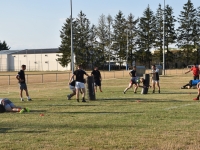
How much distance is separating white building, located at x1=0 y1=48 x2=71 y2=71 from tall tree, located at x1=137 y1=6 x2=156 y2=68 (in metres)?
19.7

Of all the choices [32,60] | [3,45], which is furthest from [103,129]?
[3,45]

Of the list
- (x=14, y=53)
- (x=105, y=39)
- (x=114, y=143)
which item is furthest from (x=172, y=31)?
(x=114, y=143)

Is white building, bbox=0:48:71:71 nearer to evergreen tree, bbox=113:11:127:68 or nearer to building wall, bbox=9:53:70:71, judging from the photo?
building wall, bbox=9:53:70:71

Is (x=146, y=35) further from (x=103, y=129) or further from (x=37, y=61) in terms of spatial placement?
(x=103, y=129)

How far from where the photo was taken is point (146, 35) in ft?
299

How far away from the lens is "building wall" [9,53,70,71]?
99.8 metres

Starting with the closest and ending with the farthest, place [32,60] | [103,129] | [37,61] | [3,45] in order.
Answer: [103,129] → [37,61] → [32,60] → [3,45]

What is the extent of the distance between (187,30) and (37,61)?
4091cm

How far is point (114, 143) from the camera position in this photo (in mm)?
7789

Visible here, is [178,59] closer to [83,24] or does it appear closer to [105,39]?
[105,39]

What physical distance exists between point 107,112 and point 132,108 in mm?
1418

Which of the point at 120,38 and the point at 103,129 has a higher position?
the point at 120,38

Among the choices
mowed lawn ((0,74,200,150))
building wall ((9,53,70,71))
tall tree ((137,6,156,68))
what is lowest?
mowed lawn ((0,74,200,150))

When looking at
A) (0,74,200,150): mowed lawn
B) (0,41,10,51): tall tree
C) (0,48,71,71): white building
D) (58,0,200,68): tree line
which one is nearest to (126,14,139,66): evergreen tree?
(58,0,200,68): tree line
